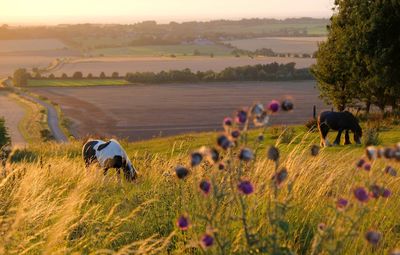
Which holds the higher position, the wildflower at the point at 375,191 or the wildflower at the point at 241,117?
the wildflower at the point at 241,117

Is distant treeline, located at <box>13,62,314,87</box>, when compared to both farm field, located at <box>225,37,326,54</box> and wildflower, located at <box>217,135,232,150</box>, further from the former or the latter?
wildflower, located at <box>217,135,232,150</box>

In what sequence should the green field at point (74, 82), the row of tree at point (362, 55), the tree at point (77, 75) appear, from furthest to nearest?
1. the tree at point (77, 75)
2. the green field at point (74, 82)
3. the row of tree at point (362, 55)

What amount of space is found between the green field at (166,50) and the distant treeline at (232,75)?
160 ft

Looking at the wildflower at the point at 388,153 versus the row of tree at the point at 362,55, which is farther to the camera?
the row of tree at the point at 362,55

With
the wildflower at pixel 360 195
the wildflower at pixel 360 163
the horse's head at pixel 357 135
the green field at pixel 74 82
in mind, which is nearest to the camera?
the wildflower at pixel 360 195

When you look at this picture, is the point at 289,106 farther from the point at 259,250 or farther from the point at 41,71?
the point at 41,71

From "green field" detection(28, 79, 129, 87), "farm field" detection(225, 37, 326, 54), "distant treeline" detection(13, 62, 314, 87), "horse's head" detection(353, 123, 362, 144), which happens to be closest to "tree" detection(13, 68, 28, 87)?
"distant treeline" detection(13, 62, 314, 87)

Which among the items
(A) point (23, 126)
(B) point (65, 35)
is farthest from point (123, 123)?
(B) point (65, 35)

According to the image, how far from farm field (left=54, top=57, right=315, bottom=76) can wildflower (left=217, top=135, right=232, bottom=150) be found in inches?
3841

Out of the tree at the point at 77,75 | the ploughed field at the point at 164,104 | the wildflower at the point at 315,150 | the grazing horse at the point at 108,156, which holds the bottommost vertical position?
the ploughed field at the point at 164,104

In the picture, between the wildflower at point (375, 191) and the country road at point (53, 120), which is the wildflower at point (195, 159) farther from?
the country road at point (53, 120)

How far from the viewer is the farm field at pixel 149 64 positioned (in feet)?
340

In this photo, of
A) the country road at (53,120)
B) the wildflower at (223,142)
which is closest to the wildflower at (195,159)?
the wildflower at (223,142)

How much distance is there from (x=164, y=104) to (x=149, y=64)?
4906 cm
